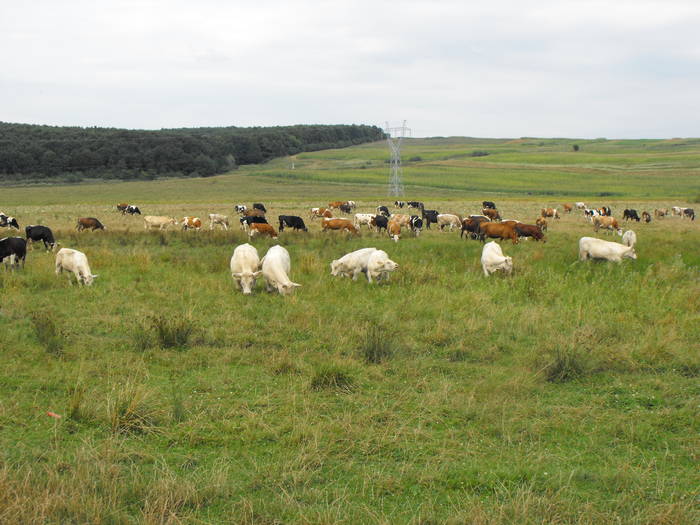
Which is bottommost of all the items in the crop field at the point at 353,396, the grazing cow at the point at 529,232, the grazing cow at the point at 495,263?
the crop field at the point at 353,396

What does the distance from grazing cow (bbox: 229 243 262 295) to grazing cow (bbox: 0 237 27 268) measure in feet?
20.3

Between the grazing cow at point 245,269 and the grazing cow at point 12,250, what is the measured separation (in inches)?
244

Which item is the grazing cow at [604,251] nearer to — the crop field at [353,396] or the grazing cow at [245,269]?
the crop field at [353,396]

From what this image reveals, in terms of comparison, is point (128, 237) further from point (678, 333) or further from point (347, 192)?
point (347, 192)

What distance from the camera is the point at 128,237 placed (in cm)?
2341

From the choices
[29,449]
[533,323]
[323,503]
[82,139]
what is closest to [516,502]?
[323,503]

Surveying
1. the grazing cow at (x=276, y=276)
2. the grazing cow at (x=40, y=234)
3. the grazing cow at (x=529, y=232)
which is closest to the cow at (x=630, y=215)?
the grazing cow at (x=529, y=232)

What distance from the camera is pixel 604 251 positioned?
17.4 metres

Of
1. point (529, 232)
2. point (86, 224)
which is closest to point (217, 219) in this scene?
point (86, 224)

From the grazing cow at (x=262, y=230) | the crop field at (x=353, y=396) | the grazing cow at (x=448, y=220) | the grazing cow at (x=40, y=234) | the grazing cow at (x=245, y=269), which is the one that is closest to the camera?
the crop field at (x=353, y=396)

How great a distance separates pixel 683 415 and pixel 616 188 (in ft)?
234

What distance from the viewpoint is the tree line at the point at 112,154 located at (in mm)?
90562

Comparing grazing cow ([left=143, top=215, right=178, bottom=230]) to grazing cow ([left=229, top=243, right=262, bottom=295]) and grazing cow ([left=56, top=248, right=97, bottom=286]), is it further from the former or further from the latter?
grazing cow ([left=229, top=243, right=262, bottom=295])

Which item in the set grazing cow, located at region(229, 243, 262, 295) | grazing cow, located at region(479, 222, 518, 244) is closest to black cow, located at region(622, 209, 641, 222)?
grazing cow, located at region(479, 222, 518, 244)
